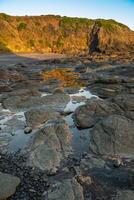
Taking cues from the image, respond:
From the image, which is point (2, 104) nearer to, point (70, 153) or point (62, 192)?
point (70, 153)

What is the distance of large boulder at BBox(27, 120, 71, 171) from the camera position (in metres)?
18.4

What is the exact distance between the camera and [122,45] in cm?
14012

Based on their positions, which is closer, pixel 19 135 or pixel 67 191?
pixel 67 191

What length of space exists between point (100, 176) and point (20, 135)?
8.46m

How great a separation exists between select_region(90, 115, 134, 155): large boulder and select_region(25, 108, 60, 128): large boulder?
5.72 meters

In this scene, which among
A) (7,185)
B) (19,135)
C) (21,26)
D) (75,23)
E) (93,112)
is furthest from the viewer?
(75,23)

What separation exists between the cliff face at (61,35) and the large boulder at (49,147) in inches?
3969

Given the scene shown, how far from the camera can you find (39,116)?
26.9m

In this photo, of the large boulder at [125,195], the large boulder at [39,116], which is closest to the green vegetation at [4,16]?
the large boulder at [39,116]

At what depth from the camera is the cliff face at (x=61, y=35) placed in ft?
423

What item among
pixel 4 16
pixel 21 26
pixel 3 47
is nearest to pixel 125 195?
pixel 3 47

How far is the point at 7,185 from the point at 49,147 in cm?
538

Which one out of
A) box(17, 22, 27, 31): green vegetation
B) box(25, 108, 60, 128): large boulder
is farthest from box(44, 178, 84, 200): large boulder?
box(17, 22, 27, 31): green vegetation

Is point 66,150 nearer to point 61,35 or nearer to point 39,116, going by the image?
point 39,116
